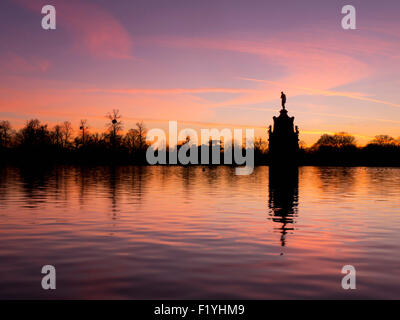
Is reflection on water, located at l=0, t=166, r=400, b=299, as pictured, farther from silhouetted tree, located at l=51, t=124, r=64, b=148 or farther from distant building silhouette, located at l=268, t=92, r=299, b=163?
silhouetted tree, located at l=51, t=124, r=64, b=148

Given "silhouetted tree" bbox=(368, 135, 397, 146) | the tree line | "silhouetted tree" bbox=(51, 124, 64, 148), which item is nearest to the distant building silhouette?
the tree line

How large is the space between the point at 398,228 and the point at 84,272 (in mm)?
11541

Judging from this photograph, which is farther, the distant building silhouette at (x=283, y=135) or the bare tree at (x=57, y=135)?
the bare tree at (x=57, y=135)

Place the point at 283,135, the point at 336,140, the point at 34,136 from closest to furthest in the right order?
1. the point at 283,135
2. the point at 34,136
3. the point at 336,140

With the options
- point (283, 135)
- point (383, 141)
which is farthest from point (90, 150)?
point (383, 141)

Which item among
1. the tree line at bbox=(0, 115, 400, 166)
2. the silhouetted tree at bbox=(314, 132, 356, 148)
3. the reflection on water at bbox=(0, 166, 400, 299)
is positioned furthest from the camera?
the silhouetted tree at bbox=(314, 132, 356, 148)

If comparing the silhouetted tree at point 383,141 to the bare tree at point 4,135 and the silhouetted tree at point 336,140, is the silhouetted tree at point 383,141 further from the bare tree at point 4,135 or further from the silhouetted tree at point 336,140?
the bare tree at point 4,135

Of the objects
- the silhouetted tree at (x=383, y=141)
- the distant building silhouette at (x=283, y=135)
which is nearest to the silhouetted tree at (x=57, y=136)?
the distant building silhouette at (x=283, y=135)

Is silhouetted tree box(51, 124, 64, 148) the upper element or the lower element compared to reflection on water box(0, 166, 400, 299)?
upper

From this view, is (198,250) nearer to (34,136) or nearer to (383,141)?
(34,136)

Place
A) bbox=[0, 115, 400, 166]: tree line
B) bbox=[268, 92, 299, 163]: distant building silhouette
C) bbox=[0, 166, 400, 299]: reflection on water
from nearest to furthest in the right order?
bbox=[0, 166, 400, 299]: reflection on water, bbox=[268, 92, 299, 163]: distant building silhouette, bbox=[0, 115, 400, 166]: tree line

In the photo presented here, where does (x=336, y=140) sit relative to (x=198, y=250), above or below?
above

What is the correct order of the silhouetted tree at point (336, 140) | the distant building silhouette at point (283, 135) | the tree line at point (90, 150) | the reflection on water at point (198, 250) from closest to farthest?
the reflection on water at point (198, 250) < the distant building silhouette at point (283, 135) < the tree line at point (90, 150) < the silhouetted tree at point (336, 140)

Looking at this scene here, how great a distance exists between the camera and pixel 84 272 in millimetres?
9406
